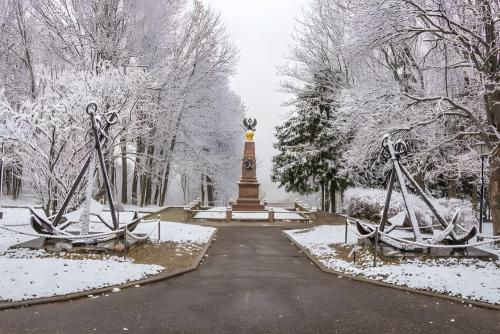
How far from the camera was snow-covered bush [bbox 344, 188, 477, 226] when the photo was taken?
1816 centimetres

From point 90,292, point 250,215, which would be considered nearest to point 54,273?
point 90,292

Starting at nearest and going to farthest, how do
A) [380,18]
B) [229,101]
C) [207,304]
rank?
1. [207,304]
2. [380,18]
3. [229,101]

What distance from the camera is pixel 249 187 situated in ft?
96.8

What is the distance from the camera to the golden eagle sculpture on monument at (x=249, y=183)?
28.8 metres

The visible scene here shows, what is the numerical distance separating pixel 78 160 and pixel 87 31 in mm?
10005

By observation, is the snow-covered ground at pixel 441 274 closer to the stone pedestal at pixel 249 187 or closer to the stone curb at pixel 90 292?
the stone curb at pixel 90 292

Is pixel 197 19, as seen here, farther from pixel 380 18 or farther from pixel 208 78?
pixel 380 18

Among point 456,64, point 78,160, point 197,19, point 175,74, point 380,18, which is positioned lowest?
point 78,160

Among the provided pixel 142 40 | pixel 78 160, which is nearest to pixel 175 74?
pixel 142 40

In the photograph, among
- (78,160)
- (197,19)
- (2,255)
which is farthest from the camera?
(197,19)

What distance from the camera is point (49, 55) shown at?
25.3 m

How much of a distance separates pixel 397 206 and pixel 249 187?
1172 cm

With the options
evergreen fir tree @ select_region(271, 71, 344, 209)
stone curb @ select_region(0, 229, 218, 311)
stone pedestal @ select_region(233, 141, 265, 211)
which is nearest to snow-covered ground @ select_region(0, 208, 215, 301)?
stone curb @ select_region(0, 229, 218, 311)

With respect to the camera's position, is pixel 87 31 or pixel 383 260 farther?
pixel 87 31
